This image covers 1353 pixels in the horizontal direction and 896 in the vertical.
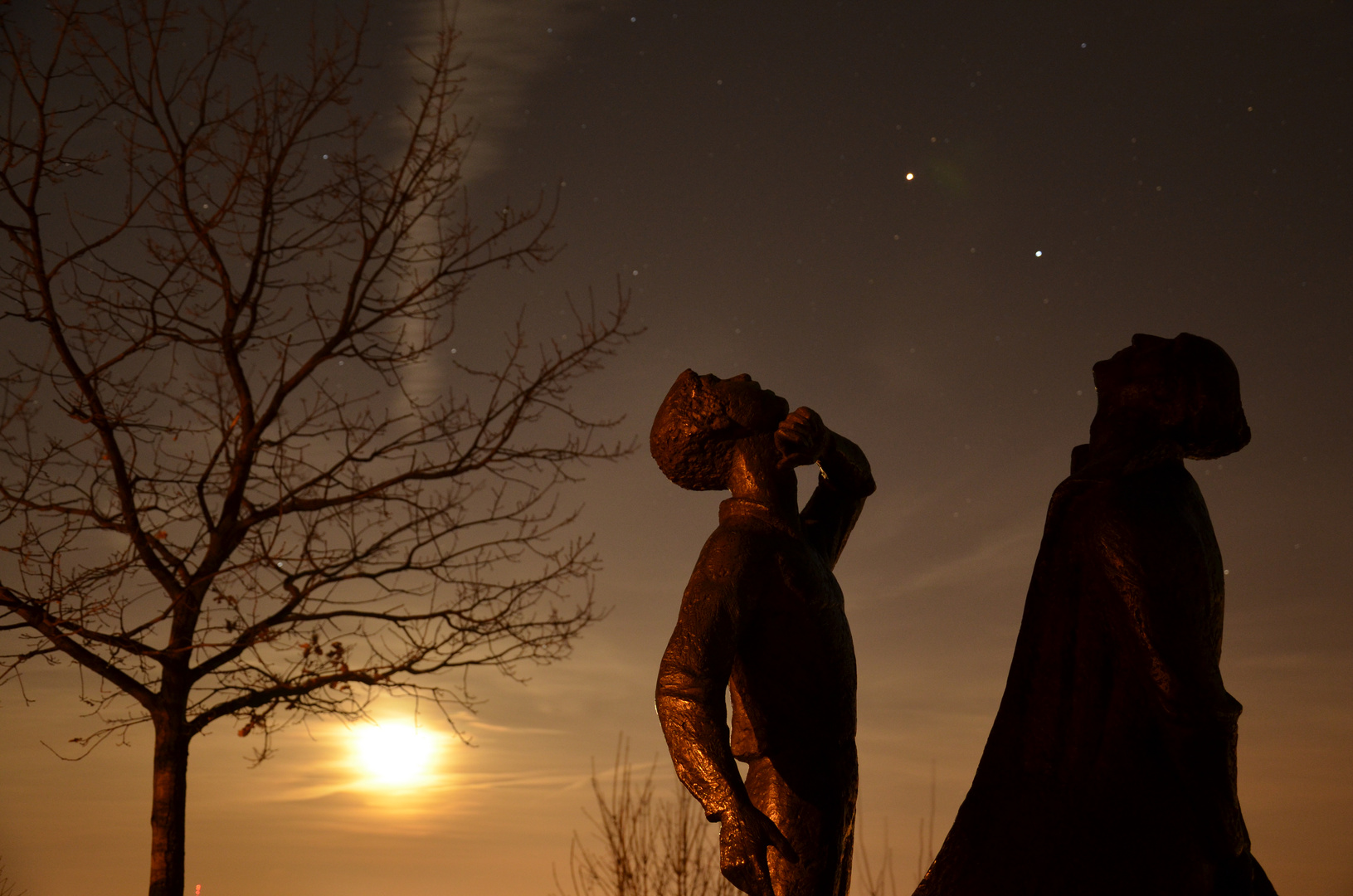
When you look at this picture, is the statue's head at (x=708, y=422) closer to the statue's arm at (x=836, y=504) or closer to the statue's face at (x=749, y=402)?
the statue's face at (x=749, y=402)

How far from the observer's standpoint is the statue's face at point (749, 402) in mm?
3080

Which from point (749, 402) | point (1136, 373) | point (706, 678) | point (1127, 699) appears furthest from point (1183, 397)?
point (706, 678)

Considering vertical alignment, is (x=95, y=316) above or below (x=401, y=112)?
below

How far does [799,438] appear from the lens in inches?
119

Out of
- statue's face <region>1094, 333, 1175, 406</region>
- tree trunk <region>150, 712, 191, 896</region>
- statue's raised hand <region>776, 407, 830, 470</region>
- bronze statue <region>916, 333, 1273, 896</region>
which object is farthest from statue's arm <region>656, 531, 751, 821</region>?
tree trunk <region>150, 712, 191, 896</region>

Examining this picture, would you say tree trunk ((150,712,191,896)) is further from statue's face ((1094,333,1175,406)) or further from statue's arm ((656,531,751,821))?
statue's face ((1094,333,1175,406))

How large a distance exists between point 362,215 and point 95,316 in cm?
188

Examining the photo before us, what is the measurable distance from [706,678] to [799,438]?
663 mm

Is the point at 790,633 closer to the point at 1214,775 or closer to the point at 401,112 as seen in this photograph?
the point at 1214,775

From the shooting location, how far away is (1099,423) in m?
2.68

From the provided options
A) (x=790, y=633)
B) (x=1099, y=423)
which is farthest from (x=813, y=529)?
(x=1099, y=423)

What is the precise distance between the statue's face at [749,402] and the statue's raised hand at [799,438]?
50mm

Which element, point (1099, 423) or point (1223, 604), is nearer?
point (1223, 604)

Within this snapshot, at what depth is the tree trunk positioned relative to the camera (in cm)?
727
